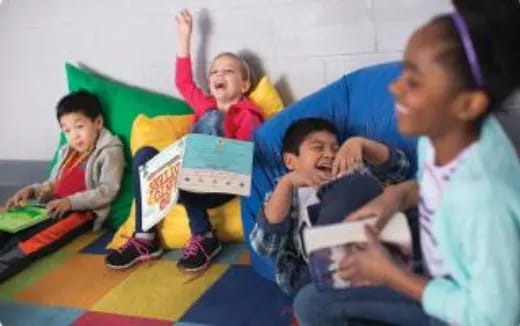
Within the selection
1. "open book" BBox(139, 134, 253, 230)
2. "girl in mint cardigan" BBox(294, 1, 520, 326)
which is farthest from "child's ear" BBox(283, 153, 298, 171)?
"girl in mint cardigan" BBox(294, 1, 520, 326)

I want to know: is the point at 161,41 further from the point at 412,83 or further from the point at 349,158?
the point at 412,83

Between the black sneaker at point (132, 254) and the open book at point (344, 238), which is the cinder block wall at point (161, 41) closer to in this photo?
the black sneaker at point (132, 254)

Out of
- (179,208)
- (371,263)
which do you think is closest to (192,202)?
(179,208)

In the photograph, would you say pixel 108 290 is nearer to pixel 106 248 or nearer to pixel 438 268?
pixel 106 248

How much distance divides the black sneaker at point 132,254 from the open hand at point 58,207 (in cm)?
26

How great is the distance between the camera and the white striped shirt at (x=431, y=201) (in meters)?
0.86

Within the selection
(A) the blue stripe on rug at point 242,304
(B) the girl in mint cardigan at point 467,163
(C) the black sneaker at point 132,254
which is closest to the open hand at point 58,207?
(C) the black sneaker at point 132,254

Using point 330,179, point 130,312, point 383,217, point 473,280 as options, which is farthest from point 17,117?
point 473,280

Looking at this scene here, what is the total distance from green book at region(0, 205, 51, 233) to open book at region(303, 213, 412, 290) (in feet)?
4.37

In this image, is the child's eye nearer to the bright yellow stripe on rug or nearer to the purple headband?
the purple headband

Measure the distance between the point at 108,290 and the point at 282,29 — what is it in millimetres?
1010

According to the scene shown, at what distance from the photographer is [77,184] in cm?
216

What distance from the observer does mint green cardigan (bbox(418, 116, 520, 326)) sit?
0.77 m

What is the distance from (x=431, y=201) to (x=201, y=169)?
75cm
